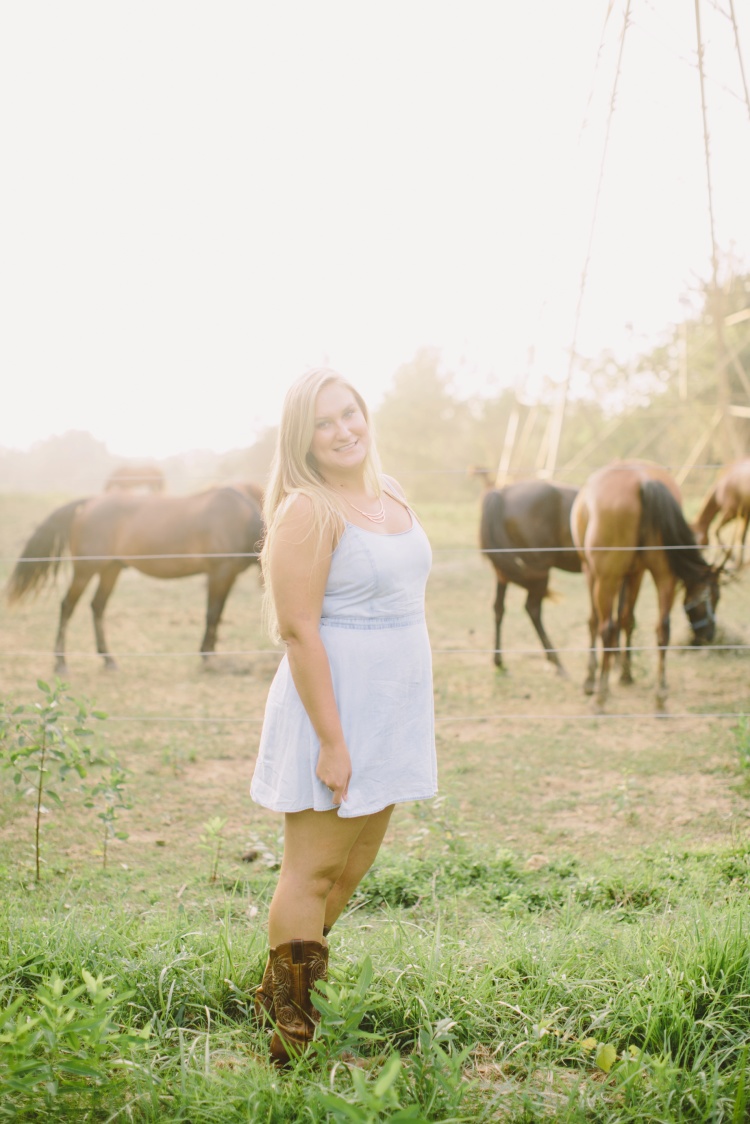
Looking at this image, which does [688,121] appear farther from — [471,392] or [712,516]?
[471,392]

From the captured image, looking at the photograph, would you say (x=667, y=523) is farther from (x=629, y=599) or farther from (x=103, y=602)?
(x=103, y=602)

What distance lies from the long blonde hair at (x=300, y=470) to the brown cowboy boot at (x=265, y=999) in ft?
2.52

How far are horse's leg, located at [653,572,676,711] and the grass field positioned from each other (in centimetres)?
21

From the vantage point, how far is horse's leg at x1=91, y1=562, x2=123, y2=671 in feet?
20.5

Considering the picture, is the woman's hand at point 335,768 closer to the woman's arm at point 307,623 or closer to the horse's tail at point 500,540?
the woman's arm at point 307,623

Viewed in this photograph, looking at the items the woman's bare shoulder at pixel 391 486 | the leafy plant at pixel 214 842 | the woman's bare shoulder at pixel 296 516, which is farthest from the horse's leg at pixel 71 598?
the woman's bare shoulder at pixel 296 516

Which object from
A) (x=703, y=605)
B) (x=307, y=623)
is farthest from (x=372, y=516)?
(x=703, y=605)

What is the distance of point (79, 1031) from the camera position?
146cm

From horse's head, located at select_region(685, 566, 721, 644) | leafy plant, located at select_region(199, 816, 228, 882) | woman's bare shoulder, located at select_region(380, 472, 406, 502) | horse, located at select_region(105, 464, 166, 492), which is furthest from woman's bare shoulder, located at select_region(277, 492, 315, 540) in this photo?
horse, located at select_region(105, 464, 166, 492)

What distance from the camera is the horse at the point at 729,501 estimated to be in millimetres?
5668

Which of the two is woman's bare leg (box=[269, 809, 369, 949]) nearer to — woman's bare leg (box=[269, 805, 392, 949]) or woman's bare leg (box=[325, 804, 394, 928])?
woman's bare leg (box=[269, 805, 392, 949])

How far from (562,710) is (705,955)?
3364mm

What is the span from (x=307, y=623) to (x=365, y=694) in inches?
8.1

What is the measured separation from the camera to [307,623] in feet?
5.18
